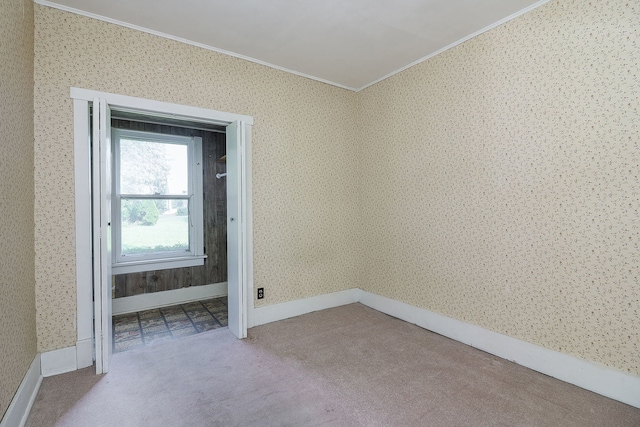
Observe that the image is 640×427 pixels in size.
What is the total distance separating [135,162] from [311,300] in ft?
8.86

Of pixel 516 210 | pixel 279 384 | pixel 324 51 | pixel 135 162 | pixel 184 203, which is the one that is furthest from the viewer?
pixel 184 203

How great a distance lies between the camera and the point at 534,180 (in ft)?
7.30

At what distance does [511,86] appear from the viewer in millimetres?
2346

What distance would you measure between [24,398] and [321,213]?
2.69 metres

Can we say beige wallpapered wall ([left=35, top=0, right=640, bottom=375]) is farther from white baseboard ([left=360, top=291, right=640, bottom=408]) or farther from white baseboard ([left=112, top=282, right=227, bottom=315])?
white baseboard ([left=112, top=282, right=227, bottom=315])

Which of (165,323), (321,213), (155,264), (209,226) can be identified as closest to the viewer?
(165,323)

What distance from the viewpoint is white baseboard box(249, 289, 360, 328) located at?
123 inches

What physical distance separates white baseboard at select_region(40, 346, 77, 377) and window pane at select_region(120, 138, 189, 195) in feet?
6.43

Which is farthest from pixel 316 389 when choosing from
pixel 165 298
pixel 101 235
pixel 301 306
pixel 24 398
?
pixel 165 298

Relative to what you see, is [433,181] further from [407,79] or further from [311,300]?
[311,300]

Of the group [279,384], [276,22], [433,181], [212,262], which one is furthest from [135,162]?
[433,181]

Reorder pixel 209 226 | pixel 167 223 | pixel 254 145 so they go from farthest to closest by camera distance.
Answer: pixel 209 226, pixel 167 223, pixel 254 145

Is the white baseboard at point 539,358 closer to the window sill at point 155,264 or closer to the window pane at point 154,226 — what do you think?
the window sill at point 155,264

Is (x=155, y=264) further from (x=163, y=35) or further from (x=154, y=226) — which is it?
(x=163, y=35)
